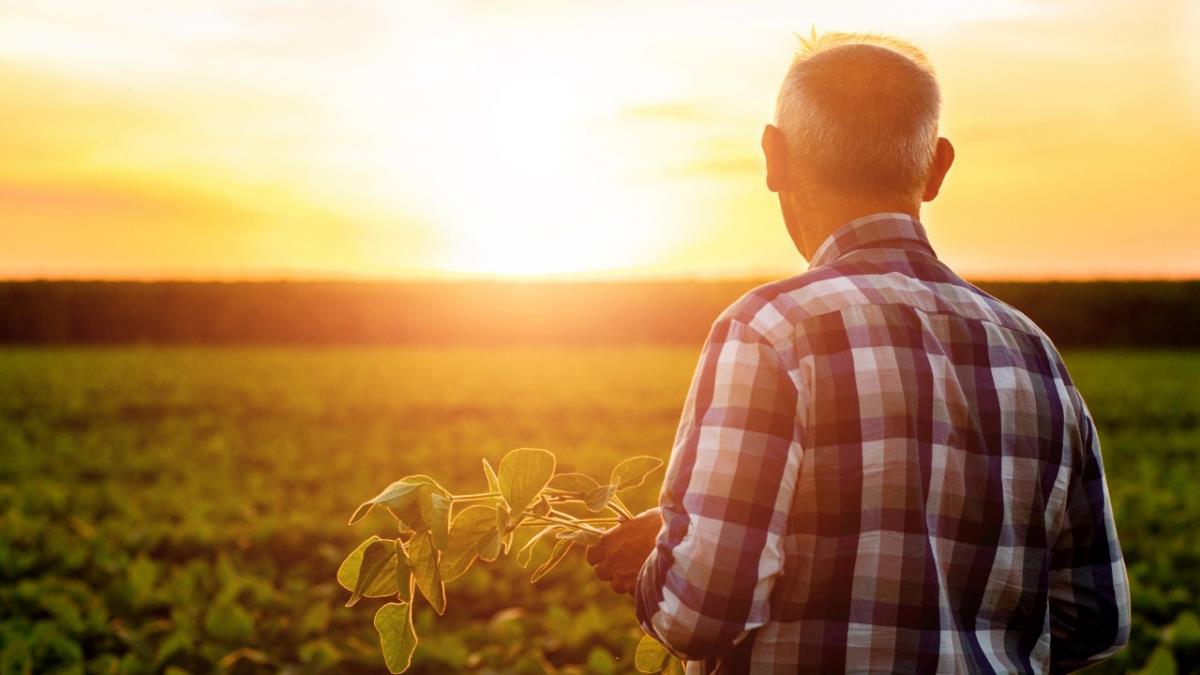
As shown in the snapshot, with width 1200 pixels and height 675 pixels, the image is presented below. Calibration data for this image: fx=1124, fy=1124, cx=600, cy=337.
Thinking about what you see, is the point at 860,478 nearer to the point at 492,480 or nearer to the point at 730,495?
the point at 730,495

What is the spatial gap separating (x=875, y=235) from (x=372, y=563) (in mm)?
977

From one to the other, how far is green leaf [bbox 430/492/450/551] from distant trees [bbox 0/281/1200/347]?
37.6 meters

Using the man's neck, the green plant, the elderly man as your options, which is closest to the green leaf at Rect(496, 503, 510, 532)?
the green plant

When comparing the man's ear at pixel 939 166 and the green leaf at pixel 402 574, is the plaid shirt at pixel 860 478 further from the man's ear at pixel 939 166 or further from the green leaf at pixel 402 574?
the green leaf at pixel 402 574

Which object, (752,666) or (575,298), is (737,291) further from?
(752,666)

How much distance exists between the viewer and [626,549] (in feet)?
5.88

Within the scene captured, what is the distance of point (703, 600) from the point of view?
152 centimetres

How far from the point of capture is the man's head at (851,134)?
1.68m

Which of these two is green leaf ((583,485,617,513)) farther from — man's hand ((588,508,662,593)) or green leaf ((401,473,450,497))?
green leaf ((401,473,450,497))

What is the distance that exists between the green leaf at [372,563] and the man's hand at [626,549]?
0.35 m

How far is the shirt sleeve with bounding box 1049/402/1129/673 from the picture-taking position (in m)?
1.84

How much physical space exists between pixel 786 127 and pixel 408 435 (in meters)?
10.8

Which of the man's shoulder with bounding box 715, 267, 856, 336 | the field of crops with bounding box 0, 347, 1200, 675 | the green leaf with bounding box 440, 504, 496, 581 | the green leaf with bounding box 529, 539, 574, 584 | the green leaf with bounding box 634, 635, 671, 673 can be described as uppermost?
the man's shoulder with bounding box 715, 267, 856, 336

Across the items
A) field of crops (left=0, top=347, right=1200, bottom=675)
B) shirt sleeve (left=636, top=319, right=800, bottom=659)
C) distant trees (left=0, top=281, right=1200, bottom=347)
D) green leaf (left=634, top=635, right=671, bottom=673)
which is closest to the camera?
shirt sleeve (left=636, top=319, right=800, bottom=659)
